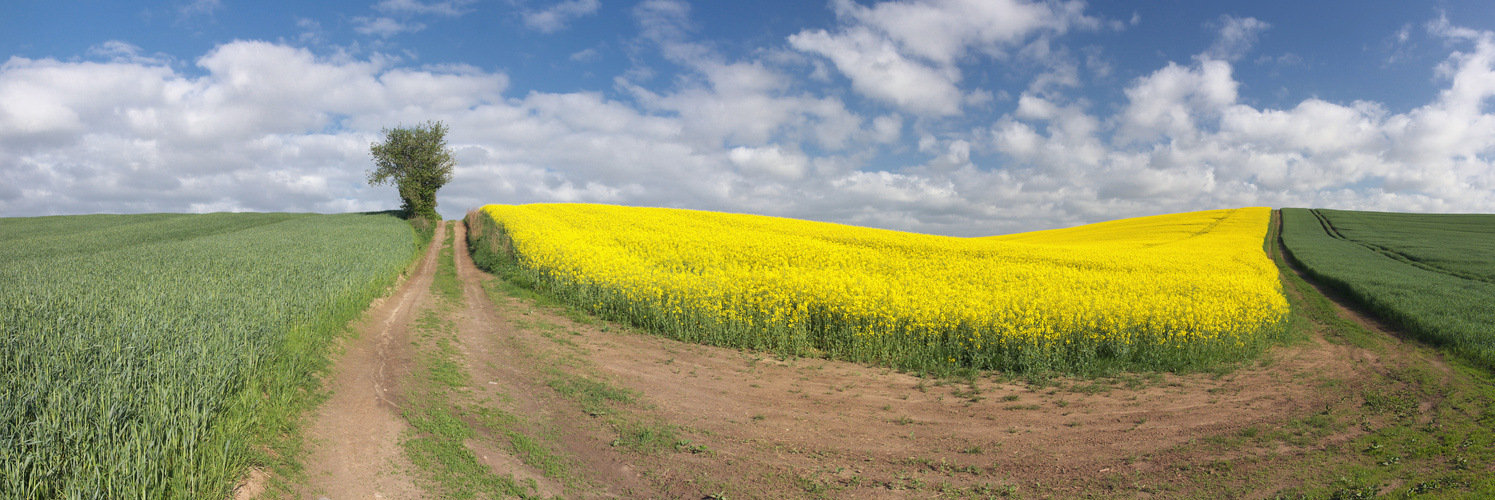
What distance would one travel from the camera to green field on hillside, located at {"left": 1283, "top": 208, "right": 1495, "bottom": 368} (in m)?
13.1

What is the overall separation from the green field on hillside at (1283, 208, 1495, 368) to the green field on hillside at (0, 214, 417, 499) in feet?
62.4

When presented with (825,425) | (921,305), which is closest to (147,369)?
(825,425)

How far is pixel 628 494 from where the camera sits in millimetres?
5883

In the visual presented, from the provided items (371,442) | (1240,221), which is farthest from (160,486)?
(1240,221)

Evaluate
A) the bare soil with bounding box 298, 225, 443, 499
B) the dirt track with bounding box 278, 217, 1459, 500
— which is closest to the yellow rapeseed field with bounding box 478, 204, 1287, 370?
the dirt track with bounding box 278, 217, 1459, 500

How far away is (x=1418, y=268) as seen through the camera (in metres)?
25.4

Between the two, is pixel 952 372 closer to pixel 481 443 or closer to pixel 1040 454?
pixel 1040 454

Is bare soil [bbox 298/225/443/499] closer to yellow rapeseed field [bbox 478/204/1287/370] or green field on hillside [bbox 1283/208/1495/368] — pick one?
yellow rapeseed field [bbox 478/204/1287/370]

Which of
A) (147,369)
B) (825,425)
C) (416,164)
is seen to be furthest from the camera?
(416,164)

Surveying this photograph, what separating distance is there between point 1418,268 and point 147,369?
39504 millimetres

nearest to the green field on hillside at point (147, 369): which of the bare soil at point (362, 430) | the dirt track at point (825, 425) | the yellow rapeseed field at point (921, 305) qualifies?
the bare soil at point (362, 430)

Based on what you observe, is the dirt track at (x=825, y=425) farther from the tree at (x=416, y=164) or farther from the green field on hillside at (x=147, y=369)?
the tree at (x=416, y=164)

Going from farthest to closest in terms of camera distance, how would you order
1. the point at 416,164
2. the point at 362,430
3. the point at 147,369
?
the point at 416,164
the point at 362,430
the point at 147,369

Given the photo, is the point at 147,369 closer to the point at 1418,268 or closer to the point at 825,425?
the point at 825,425
